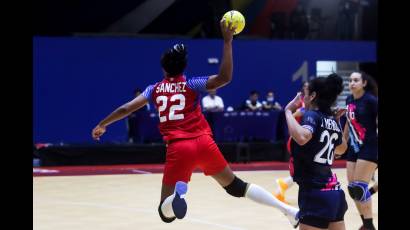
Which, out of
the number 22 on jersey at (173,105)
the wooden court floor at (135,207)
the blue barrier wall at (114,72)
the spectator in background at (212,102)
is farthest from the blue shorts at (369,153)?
the blue barrier wall at (114,72)

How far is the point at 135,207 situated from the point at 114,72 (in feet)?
31.0

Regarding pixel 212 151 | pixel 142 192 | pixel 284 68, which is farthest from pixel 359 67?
pixel 212 151

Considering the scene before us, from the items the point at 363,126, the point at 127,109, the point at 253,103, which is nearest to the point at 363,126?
the point at 363,126

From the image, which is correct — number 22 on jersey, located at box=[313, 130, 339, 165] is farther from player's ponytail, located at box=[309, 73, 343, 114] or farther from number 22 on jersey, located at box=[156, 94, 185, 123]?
number 22 on jersey, located at box=[156, 94, 185, 123]

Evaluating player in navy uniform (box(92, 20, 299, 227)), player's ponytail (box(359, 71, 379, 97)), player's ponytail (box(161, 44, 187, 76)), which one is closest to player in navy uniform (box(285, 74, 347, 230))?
player in navy uniform (box(92, 20, 299, 227))

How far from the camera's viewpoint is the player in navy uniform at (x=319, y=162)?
5.29 meters

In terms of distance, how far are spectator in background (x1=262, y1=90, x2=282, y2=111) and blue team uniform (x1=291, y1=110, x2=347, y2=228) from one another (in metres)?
12.6

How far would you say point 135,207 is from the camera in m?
10.0

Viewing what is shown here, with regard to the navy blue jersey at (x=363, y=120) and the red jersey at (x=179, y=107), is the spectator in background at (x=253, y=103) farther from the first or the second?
the red jersey at (x=179, y=107)

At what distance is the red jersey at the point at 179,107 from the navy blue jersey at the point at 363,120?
232cm

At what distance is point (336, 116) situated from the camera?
562 cm
